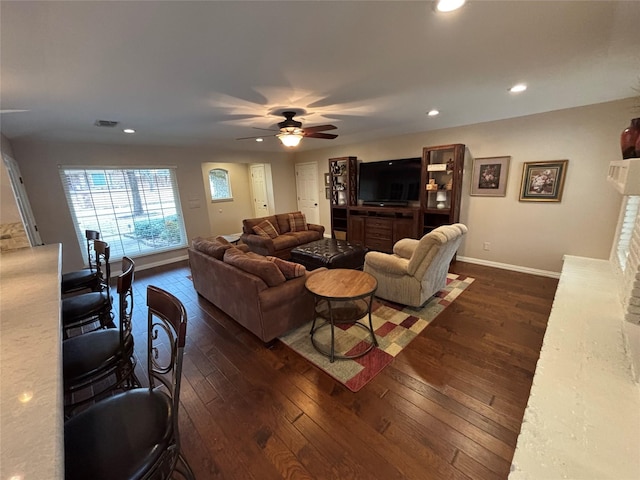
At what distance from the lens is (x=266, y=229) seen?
5145mm

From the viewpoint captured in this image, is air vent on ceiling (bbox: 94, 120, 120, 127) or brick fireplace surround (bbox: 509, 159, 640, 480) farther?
air vent on ceiling (bbox: 94, 120, 120, 127)

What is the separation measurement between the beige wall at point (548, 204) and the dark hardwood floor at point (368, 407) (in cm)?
162

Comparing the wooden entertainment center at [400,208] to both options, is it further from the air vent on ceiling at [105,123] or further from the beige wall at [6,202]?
the beige wall at [6,202]

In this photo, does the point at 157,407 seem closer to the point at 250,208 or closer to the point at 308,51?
the point at 308,51

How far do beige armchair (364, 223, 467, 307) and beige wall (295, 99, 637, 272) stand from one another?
168 cm

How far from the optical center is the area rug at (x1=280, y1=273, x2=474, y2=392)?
7.13ft

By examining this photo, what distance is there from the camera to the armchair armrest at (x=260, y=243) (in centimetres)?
472

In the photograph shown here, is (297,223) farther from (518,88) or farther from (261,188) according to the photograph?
(518,88)

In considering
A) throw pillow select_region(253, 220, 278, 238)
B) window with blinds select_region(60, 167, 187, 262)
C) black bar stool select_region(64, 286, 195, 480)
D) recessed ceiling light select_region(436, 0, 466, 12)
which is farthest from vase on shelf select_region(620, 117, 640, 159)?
window with blinds select_region(60, 167, 187, 262)

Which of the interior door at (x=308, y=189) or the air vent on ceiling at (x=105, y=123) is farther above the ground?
the air vent on ceiling at (x=105, y=123)

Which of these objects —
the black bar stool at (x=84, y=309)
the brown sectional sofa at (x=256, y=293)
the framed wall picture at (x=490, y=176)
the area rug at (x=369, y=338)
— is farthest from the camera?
the framed wall picture at (x=490, y=176)

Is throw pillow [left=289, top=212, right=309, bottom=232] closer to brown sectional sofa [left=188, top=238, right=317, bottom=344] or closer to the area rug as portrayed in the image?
brown sectional sofa [left=188, top=238, right=317, bottom=344]

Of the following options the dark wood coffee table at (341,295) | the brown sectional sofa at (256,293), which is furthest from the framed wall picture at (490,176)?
the brown sectional sofa at (256,293)

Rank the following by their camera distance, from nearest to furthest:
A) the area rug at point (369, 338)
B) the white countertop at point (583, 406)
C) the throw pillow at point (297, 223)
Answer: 1. the white countertop at point (583, 406)
2. the area rug at point (369, 338)
3. the throw pillow at point (297, 223)
